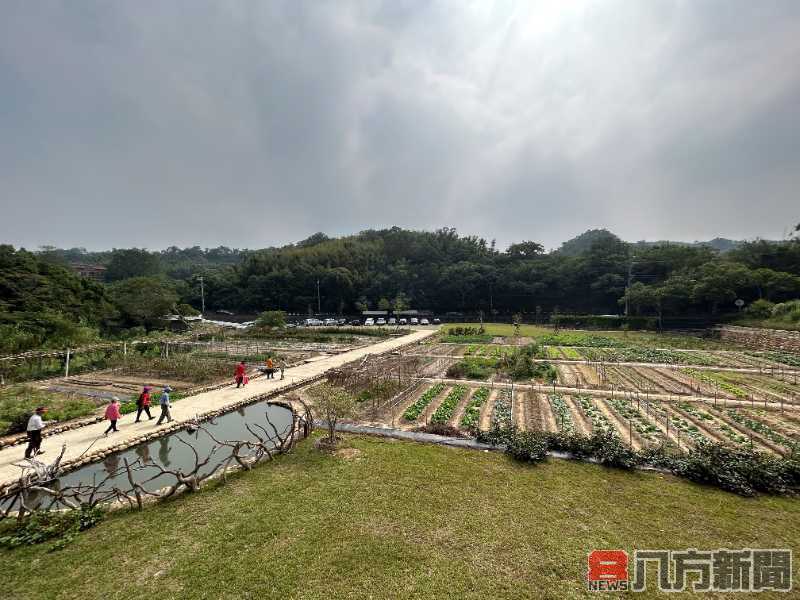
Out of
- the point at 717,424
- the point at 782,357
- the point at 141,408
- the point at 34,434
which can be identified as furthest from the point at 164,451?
the point at 782,357

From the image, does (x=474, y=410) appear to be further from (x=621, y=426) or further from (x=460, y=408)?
(x=621, y=426)

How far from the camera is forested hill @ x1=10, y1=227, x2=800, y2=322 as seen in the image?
→ 47406 mm

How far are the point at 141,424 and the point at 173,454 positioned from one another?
2421mm

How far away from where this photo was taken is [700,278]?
4534 cm

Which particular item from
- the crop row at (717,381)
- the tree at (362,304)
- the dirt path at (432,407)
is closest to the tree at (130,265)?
the tree at (362,304)

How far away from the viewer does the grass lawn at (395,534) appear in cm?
561

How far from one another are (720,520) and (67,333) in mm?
34591

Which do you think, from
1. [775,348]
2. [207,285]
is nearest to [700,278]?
[775,348]

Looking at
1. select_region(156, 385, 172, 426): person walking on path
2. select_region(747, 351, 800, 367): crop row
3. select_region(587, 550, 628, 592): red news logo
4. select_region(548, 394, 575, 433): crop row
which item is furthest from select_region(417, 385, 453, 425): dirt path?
select_region(747, 351, 800, 367): crop row

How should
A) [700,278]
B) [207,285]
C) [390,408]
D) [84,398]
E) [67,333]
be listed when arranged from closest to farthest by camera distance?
[390,408] → [84,398] → [67,333] → [700,278] → [207,285]

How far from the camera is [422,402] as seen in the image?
15492 millimetres

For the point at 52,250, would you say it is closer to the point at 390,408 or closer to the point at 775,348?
the point at 390,408

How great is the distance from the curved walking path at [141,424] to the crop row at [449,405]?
7698 millimetres

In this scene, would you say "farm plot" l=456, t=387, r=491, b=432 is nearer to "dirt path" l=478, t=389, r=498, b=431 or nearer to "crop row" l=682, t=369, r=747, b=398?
"dirt path" l=478, t=389, r=498, b=431
